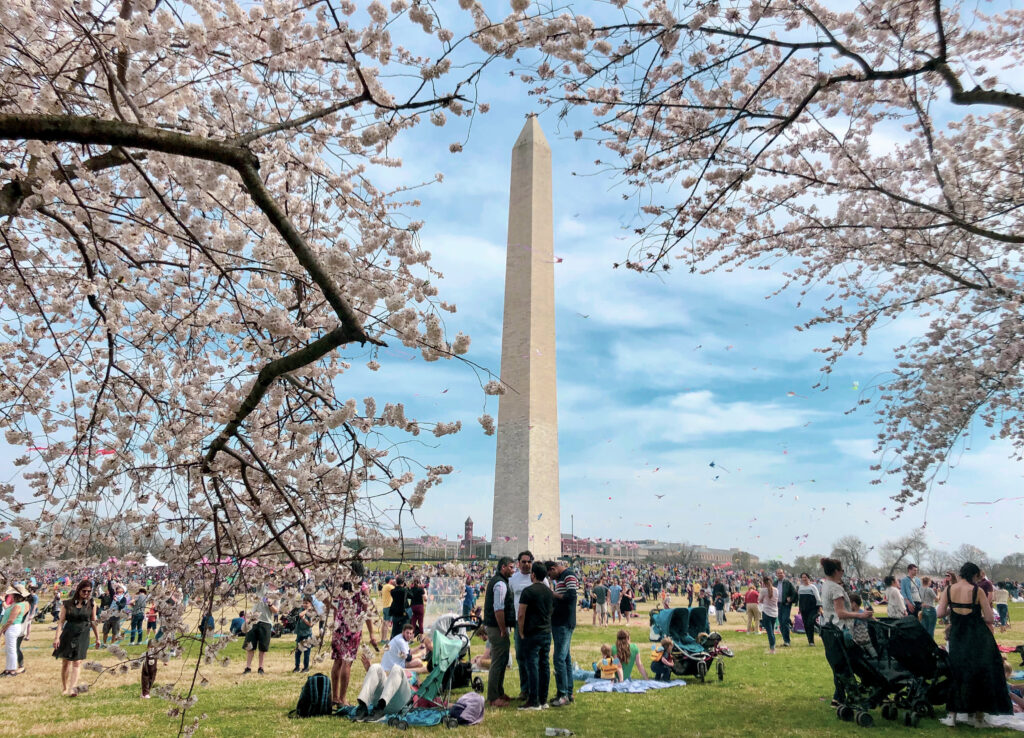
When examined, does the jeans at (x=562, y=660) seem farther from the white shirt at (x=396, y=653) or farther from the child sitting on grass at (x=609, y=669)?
the white shirt at (x=396, y=653)

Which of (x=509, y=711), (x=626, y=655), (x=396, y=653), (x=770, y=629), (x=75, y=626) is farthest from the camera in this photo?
(x=770, y=629)

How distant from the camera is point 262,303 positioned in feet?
13.2

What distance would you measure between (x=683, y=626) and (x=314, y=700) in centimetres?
453

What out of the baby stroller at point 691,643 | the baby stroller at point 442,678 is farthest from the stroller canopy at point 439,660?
the baby stroller at point 691,643

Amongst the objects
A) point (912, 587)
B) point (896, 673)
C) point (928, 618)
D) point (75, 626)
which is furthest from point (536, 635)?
point (912, 587)

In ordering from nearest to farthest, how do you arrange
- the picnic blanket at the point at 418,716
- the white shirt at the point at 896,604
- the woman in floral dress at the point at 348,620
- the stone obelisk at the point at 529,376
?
the woman in floral dress at the point at 348,620, the picnic blanket at the point at 418,716, the white shirt at the point at 896,604, the stone obelisk at the point at 529,376

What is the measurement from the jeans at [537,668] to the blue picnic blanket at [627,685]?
1.11 metres

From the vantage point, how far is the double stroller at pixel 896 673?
214 inches

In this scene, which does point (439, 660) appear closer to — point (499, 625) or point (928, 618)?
point (499, 625)

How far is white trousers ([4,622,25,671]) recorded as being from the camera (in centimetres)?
855

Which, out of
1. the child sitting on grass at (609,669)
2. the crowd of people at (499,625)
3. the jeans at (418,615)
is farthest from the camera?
the jeans at (418,615)

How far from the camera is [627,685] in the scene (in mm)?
7160

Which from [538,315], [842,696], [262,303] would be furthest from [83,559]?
[538,315]

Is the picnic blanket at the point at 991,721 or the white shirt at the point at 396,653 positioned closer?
the picnic blanket at the point at 991,721
